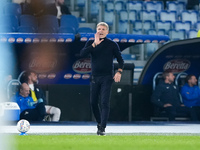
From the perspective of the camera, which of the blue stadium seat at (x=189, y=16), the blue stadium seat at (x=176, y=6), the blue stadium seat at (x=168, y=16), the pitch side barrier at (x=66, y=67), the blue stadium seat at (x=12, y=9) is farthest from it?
the blue stadium seat at (x=176, y=6)

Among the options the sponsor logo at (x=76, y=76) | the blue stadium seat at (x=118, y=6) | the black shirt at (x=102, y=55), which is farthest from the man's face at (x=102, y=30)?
the blue stadium seat at (x=118, y=6)

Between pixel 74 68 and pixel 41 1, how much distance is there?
4092 mm

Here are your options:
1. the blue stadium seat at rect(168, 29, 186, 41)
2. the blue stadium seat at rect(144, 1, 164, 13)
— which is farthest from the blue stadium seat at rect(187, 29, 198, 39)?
the blue stadium seat at rect(144, 1, 164, 13)

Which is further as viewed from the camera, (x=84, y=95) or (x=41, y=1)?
(x=41, y=1)

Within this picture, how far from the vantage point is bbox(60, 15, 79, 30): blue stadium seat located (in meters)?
17.6

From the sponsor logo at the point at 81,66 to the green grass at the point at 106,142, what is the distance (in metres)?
5.52

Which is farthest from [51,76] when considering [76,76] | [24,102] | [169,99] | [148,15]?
[148,15]

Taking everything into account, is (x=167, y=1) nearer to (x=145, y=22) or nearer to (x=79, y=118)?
(x=145, y=22)

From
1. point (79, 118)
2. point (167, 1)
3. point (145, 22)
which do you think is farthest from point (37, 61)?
point (167, 1)

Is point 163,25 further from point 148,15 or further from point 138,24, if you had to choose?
point 138,24

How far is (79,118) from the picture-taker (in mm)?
13812

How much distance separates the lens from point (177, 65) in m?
15.0

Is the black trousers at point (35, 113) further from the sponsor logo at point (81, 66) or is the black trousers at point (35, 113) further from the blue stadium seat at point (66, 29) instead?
the blue stadium seat at point (66, 29)

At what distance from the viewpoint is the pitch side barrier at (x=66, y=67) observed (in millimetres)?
13391
